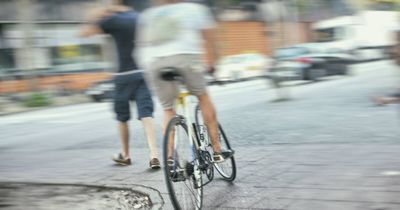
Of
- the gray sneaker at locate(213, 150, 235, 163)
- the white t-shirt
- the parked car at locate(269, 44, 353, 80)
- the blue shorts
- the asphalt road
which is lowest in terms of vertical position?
the parked car at locate(269, 44, 353, 80)

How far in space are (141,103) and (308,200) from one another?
7.99 feet

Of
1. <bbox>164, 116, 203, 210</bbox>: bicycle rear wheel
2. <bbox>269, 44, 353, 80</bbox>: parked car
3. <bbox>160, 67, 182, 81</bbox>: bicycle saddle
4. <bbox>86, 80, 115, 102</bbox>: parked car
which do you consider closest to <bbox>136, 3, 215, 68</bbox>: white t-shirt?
<bbox>160, 67, 182, 81</bbox>: bicycle saddle

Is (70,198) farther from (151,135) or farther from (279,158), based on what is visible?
(279,158)

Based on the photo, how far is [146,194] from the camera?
15.4ft

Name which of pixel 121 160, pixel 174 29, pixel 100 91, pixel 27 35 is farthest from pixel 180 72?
pixel 27 35

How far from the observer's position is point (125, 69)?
19.4 ft

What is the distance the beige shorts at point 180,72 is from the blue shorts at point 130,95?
55.1 inches

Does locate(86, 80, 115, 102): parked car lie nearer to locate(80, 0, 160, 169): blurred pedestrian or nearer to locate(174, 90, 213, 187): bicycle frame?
locate(80, 0, 160, 169): blurred pedestrian

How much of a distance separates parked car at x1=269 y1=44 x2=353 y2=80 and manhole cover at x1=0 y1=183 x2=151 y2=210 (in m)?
14.7

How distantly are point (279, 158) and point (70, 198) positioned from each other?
2183 mm

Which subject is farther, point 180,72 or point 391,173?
point 391,173

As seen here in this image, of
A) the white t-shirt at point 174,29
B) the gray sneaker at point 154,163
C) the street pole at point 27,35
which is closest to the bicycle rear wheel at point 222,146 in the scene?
the white t-shirt at point 174,29

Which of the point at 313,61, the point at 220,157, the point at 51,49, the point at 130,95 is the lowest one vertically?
the point at 313,61

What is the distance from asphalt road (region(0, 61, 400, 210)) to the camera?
4.29m
